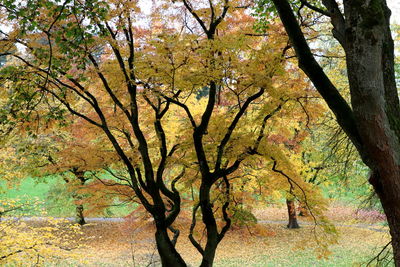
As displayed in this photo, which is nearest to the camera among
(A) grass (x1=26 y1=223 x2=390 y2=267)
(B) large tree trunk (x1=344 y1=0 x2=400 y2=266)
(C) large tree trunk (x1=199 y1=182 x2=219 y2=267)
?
(B) large tree trunk (x1=344 y1=0 x2=400 y2=266)

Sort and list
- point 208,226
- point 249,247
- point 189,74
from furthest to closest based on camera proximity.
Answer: point 249,247, point 208,226, point 189,74

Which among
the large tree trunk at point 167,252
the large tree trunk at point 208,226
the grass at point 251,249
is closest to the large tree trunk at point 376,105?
the large tree trunk at point 208,226

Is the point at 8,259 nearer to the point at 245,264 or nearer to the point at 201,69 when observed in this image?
the point at 201,69

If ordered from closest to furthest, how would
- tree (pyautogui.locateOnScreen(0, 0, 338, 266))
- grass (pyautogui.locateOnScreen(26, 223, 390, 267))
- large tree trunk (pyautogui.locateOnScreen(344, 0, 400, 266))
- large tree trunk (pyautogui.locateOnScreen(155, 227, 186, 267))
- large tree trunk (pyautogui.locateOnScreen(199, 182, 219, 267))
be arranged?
1. large tree trunk (pyautogui.locateOnScreen(344, 0, 400, 266))
2. tree (pyautogui.locateOnScreen(0, 0, 338, 266))
3. large tree trunk (pyautogui.locateOnScreen(199, 182, 219, 267))
4. large tree trunk (pyautogui.locateOnScreen(155, 227, 186, 267))
5. grass (pyautogui.locateOnScreen(26, 223, 390, 267))

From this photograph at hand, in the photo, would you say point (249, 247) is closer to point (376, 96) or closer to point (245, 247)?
point (245, 247)

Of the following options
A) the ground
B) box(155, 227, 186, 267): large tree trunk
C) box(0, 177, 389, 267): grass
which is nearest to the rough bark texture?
box(155, 227, 186, 267): large tree trunk

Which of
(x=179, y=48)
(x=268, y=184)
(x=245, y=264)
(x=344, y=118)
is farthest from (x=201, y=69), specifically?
(x=245, y=264)

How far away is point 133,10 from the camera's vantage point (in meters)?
7.18

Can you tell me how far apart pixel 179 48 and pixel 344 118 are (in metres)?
3.53

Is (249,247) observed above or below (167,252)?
below

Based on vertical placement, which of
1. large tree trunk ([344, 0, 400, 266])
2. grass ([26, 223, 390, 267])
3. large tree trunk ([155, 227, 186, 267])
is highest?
large tree trunk ([344, 0, 400, 266])

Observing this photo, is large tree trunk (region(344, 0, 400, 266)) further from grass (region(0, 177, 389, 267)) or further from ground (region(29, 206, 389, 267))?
grass (region(0, 177, 389, 267))

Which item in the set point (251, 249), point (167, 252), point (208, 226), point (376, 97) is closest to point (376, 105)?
point (376, 97)

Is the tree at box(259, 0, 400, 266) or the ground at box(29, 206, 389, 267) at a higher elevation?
the tree at box(259, 0, 400, 266)
